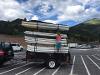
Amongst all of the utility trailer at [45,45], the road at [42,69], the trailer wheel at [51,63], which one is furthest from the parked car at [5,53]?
the trailer wheel at [51,63]

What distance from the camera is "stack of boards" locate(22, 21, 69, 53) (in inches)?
733

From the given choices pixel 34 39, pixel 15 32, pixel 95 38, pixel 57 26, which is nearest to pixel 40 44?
pixel 34 39

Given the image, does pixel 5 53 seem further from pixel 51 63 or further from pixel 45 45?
pixel 51 63

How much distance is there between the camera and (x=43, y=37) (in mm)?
18844

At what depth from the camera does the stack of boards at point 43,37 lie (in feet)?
61.1

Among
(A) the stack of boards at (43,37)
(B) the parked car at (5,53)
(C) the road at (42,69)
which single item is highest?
(A) the stack of boards at (43,37)

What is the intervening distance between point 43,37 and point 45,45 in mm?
555

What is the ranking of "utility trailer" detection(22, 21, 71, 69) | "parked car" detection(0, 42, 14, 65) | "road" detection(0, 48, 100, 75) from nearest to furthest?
"road" detection(0, 48, 100, 75), "parked car" detection(0, 42, 14, 65), "utility trailer" detection(22, 21, 71, 69)

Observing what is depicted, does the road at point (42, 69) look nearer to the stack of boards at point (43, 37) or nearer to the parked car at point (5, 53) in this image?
the parked car at point (5, 53)

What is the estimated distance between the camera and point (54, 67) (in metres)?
18.4

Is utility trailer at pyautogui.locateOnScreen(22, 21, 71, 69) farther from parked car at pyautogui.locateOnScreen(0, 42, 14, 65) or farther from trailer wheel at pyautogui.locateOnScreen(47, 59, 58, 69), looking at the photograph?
parked car at pyautogui.locateOnScreen(0, 42, 14, 65)

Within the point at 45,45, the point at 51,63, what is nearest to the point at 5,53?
the point at 45,45

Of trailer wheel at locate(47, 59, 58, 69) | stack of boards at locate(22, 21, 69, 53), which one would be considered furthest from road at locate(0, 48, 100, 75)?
stack of boards at locate(22, 21, 69, 53)

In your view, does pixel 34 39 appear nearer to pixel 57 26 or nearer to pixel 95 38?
pixel 57 26
